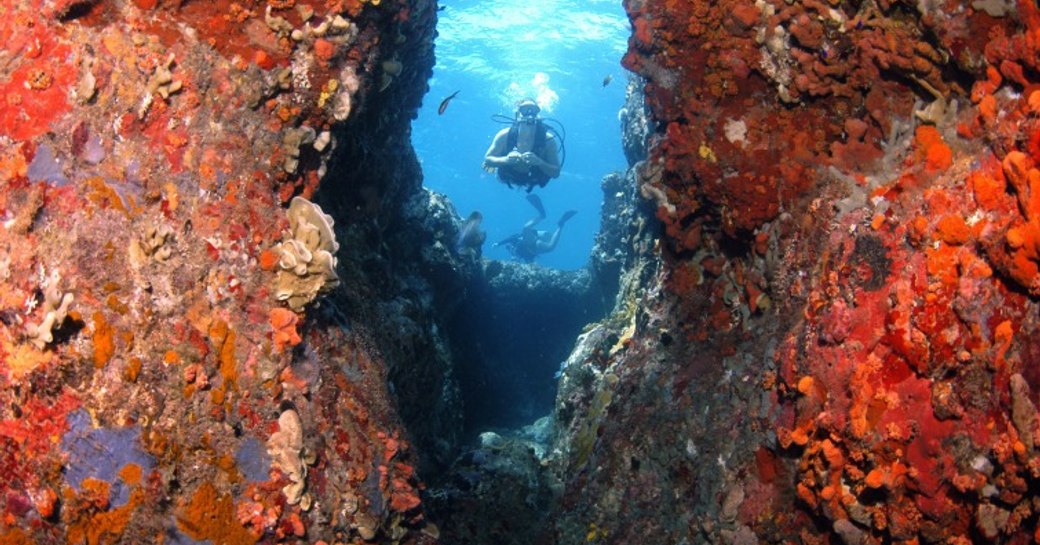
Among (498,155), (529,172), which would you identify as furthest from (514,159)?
(498,155)

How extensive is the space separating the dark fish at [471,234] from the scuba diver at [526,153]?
134cm

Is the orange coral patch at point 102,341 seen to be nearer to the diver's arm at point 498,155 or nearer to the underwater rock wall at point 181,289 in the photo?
the underwater rock wall at point 181,289

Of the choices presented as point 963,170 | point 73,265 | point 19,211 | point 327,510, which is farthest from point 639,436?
point 19,211

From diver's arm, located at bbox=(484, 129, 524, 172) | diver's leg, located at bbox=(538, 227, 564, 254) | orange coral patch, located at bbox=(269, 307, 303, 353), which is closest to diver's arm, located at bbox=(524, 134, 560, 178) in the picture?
diver's arm, located at bbox=(484, 129, 524, 172)

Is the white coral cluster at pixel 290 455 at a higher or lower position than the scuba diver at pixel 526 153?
higher

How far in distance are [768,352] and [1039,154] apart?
188 cm

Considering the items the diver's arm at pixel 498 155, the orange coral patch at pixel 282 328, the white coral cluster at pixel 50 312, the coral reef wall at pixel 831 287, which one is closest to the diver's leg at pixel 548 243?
the diver's arm at pixel 498 155

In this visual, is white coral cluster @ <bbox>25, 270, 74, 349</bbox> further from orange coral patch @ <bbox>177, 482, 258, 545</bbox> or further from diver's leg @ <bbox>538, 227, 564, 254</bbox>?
diver's leg @ <bbox>538, 227, 564, 254</bbox>

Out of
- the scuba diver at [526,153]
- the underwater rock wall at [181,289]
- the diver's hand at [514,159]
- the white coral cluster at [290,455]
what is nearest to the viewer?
the underwater rock wall at [181,289]

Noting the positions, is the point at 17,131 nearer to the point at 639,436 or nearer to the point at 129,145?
the point at 129,145

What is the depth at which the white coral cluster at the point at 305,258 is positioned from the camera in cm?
347

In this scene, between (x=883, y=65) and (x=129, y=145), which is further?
(x=883, y=65)

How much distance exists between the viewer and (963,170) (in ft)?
9.27

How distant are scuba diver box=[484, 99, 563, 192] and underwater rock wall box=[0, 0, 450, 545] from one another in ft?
26.9
